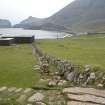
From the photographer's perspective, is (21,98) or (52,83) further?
(52,83)

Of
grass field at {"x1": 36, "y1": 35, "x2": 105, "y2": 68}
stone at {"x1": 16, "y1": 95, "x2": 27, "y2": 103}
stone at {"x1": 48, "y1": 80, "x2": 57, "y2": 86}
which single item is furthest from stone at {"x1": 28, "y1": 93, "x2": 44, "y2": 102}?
grass field at {"x1": 36, "y1": 35, "x2": 105, "y2": 68}

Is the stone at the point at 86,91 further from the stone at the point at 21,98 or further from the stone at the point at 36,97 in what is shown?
the stone at the point at 21,98

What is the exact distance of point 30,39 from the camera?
4709 centimetres

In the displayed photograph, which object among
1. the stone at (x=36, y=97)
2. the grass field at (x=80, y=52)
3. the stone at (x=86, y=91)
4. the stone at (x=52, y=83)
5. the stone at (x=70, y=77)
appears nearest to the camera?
the stone at (x=36, y=97)

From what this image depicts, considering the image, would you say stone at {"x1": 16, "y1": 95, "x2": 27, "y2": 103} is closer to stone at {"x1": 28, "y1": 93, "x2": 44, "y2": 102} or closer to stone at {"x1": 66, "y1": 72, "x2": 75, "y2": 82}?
stone at {"x1": 28, "y1": 93, "x2": 44, "y2": 102}

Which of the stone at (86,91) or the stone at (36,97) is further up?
the stone at (86,91)

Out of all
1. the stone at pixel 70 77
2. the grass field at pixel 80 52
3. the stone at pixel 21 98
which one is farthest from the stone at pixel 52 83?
the grass field at pixel 80 52

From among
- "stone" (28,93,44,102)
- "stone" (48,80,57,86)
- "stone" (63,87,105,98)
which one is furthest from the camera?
"stone" (48,80,57,86)

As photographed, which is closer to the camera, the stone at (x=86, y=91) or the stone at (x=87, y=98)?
the stone at (x=87, y=98)

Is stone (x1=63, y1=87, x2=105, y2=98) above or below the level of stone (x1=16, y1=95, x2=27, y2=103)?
above

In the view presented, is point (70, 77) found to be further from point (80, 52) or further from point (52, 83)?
point (80, 52)

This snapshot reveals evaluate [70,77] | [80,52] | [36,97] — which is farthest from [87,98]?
[80,52]

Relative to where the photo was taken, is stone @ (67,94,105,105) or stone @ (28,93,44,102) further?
stone @ (28,93,44,102)

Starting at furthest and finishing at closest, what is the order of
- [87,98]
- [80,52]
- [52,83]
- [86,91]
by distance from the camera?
[80,52], [52,83], [86,91], [87,98]
